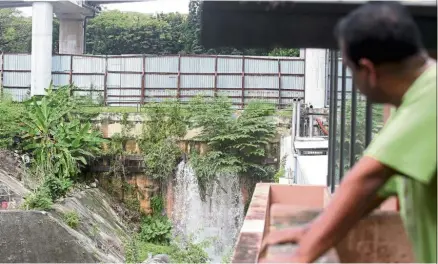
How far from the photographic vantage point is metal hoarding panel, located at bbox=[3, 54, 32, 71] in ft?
43.3

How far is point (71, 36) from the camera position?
1512 cm

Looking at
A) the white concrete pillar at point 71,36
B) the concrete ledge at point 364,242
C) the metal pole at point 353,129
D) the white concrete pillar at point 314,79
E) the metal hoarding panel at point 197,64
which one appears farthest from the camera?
the white concrete pillar at point 71,36

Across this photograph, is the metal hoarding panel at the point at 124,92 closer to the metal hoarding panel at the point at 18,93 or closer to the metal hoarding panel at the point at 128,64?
the metal hoarding panel at the point at 128,64

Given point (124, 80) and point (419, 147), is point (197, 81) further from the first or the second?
point (419, 147)

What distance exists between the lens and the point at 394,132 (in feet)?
3.05

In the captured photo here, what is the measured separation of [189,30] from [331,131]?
18733 mm

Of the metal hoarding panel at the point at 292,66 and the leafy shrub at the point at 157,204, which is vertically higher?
the metal hoarding panel at the point at 292,66

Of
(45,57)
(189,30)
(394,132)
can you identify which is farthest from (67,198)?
(189,30)

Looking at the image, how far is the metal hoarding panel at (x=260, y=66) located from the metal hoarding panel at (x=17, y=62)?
5305mm

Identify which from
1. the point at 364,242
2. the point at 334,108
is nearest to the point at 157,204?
the point at 334,108

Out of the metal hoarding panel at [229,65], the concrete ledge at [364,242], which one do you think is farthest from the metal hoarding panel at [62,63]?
the concrete ledge at [364,242]

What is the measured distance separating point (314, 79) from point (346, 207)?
11349mm

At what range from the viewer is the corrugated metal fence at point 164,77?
12.8 meters

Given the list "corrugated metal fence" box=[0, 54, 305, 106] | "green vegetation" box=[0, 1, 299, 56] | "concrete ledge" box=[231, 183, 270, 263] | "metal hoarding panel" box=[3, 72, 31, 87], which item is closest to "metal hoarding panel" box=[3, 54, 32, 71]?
"corrugated metal fence" box=[0, 54, 305, 106]
